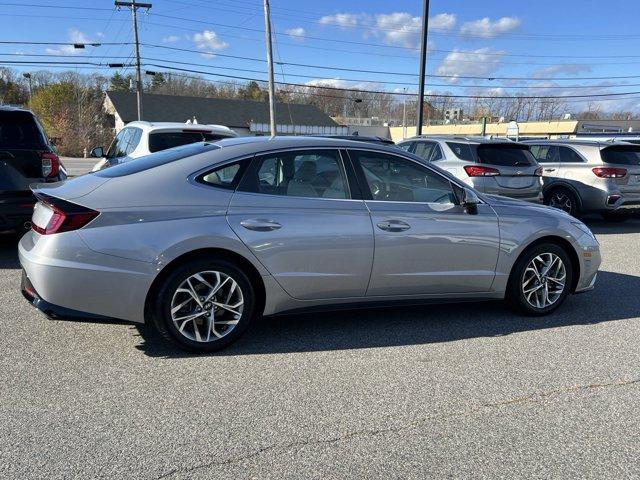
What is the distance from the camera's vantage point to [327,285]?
13.9 ft

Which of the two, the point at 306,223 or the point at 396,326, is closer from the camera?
the point at 306,223

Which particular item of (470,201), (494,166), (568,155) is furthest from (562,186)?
(470,201)

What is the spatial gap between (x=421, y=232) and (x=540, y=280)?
4.59 ft

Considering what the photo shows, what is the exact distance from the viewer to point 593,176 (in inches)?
428

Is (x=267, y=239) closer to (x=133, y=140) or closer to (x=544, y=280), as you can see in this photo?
(x=544, y=280)

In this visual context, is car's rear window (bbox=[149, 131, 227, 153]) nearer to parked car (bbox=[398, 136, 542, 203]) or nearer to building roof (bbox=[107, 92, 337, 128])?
parked car (bbox=[398, 136, 542, 203])

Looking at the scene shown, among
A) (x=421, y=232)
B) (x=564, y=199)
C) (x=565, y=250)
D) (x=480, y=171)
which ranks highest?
(x=480, y=171)

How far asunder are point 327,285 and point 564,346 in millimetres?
1979

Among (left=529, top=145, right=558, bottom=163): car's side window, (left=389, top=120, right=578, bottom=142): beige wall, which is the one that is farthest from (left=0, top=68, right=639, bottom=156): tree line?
(left=529, top=145, right=558, bottom=163): car's side window

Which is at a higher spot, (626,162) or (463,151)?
(463,151)

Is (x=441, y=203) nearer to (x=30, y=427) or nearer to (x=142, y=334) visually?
(x=142, y=334)

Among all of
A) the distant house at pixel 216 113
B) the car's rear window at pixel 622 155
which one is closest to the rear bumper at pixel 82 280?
→ the car's rear window at pixel 622 155

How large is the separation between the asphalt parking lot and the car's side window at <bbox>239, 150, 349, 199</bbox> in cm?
118

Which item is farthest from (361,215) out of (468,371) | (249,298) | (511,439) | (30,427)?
(30,427)
